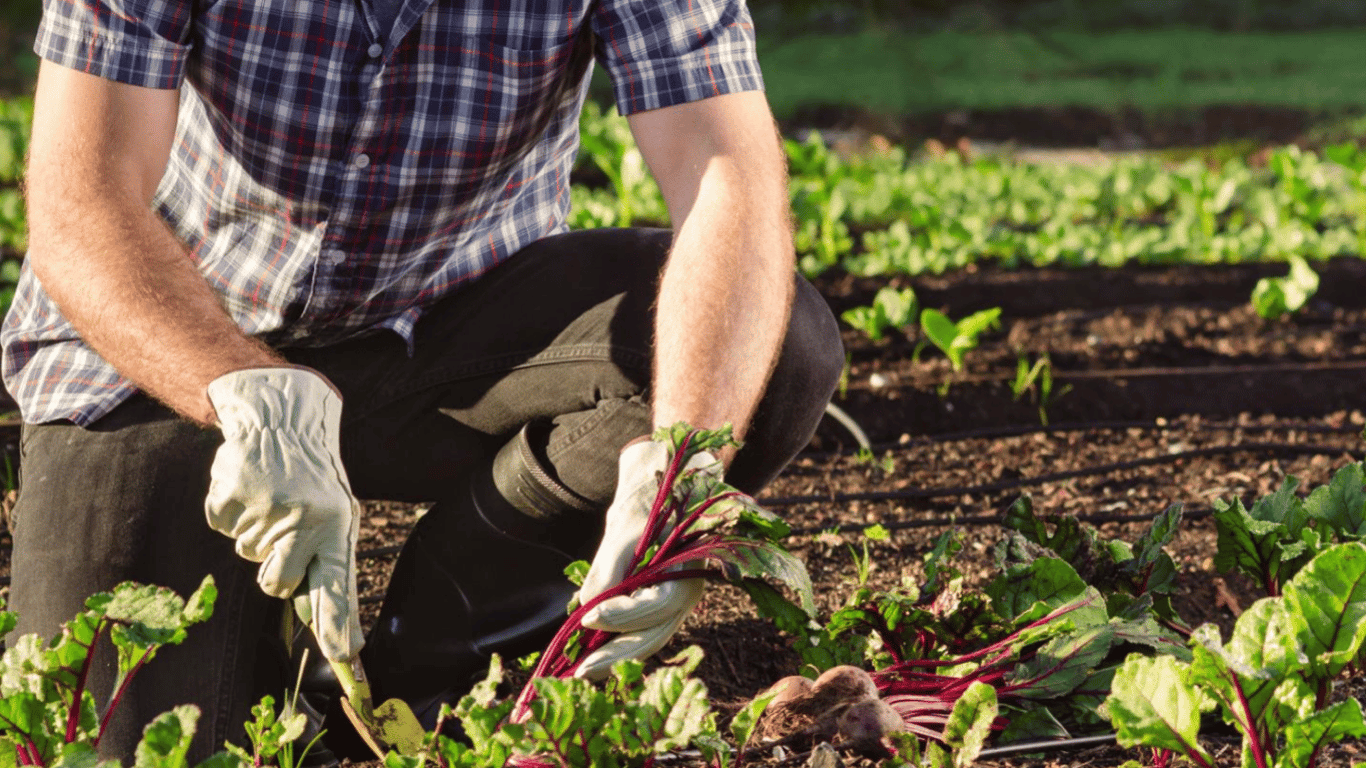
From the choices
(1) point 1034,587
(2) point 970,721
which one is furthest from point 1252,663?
(1) point 1034,587

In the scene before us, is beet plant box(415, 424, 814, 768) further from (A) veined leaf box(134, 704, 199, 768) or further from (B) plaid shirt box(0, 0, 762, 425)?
(B) plaid shirt box(0, 0, 762, 425)

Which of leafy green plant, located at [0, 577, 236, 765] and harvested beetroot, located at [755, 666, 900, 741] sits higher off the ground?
leafy green plant, located at [0, 577, 236, 765]

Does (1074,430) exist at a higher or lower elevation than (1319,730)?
lower

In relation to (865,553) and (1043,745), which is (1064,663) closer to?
(1043,745)

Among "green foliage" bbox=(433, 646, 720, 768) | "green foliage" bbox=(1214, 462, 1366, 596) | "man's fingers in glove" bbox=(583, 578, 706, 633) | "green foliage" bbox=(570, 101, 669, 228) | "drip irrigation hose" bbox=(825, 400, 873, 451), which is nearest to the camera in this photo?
"green foliage" bbox=(433, 646, 720, 768)

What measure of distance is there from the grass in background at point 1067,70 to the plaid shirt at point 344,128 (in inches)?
340

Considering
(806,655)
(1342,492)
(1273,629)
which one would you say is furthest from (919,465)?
(1273,629)

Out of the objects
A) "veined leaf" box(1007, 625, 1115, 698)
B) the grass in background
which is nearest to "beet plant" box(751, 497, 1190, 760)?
"veined leaf" box(1007, 625, 1115, 698)

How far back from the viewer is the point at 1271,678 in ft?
4.50

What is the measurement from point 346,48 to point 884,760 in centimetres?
123

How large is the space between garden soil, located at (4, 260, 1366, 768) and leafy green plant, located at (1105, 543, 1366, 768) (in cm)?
28

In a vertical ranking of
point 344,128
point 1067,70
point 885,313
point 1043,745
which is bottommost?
point 1067,70

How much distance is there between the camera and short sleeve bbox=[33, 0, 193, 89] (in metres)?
1.82

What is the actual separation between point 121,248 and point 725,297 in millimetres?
769
